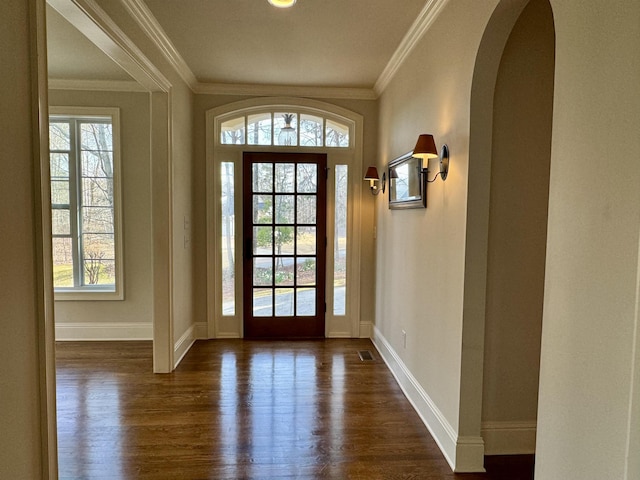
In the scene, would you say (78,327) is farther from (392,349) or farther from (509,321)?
(509,321)

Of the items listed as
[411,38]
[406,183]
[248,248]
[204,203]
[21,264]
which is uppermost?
[411,38]

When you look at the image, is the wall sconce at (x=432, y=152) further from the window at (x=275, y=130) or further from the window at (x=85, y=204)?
the window at (x=85, y=204)

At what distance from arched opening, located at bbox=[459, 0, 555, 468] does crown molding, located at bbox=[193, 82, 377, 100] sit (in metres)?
2.19

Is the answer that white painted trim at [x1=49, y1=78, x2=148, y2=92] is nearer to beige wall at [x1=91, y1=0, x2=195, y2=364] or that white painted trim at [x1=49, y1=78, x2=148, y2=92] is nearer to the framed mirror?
beige wall at [x1=91, y1=0, x2=195, y2=364]

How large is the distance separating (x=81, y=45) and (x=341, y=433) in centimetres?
351

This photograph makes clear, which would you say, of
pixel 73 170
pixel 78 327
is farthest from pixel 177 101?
pixel 78 327

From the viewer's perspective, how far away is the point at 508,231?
2006 millimetres

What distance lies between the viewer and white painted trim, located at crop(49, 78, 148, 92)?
378 cm

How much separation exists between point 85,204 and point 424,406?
379cm

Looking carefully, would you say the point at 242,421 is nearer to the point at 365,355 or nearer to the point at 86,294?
the point at 365,355

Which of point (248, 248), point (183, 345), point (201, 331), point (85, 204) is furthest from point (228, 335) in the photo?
point (85, 204)

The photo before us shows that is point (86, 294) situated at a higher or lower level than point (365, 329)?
higher

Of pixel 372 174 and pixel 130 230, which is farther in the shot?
pixel 130 230

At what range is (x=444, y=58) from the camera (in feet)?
7.22
